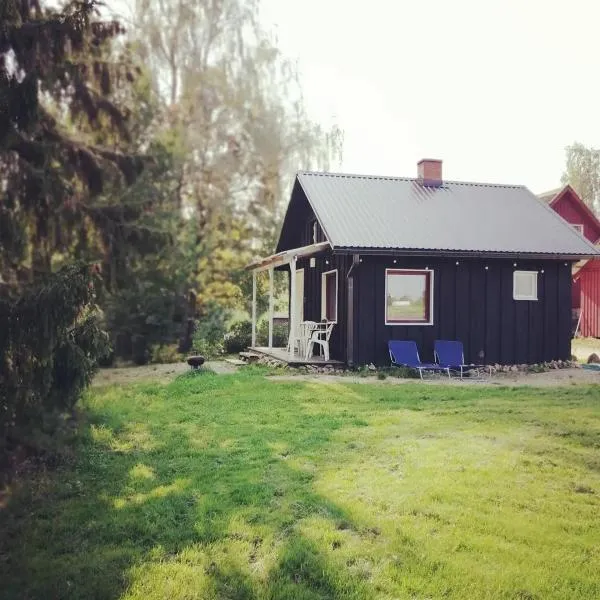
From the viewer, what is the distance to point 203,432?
7051 mm

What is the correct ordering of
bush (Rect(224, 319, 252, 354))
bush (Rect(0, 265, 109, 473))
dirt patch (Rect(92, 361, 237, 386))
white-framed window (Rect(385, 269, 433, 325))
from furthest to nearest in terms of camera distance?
bush (Rect(224, 319, 252, 354)), white-framed window (Rect(385, 269, 433, 325)), dirt patch (Rect(92, 361, 237, 386)), bush (Rect(0, 265, 109, 473))

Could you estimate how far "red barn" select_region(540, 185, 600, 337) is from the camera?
21781mm

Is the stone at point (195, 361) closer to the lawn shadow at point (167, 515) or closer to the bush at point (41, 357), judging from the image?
the lawn shadow at point (167, 515)

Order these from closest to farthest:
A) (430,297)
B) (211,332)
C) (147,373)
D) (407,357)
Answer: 1. (407,357)
2. (147,373)
3. (430,297)
4. (211,332)

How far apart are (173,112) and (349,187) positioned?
5.46 meters

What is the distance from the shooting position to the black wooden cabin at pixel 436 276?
12625 mm

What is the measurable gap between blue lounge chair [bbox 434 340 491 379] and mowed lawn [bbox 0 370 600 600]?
4.69 meters

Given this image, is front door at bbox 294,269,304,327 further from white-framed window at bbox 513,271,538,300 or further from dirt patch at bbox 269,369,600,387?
white-framed window at bbox 513,271,538,300

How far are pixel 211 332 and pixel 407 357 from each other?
6.82 m

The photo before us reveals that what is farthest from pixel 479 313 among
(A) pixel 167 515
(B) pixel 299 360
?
(A) pixel 167 515

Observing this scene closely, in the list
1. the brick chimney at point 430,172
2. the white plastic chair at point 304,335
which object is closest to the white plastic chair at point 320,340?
the white plastic chair at point 304,335

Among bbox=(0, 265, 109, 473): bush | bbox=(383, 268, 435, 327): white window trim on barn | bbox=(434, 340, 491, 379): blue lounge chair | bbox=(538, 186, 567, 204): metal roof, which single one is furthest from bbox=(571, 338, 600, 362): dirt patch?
bbox=(0, 265, 109, 473): bush

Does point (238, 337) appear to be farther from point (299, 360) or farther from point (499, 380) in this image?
point (499, 380)

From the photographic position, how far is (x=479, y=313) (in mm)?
13328
